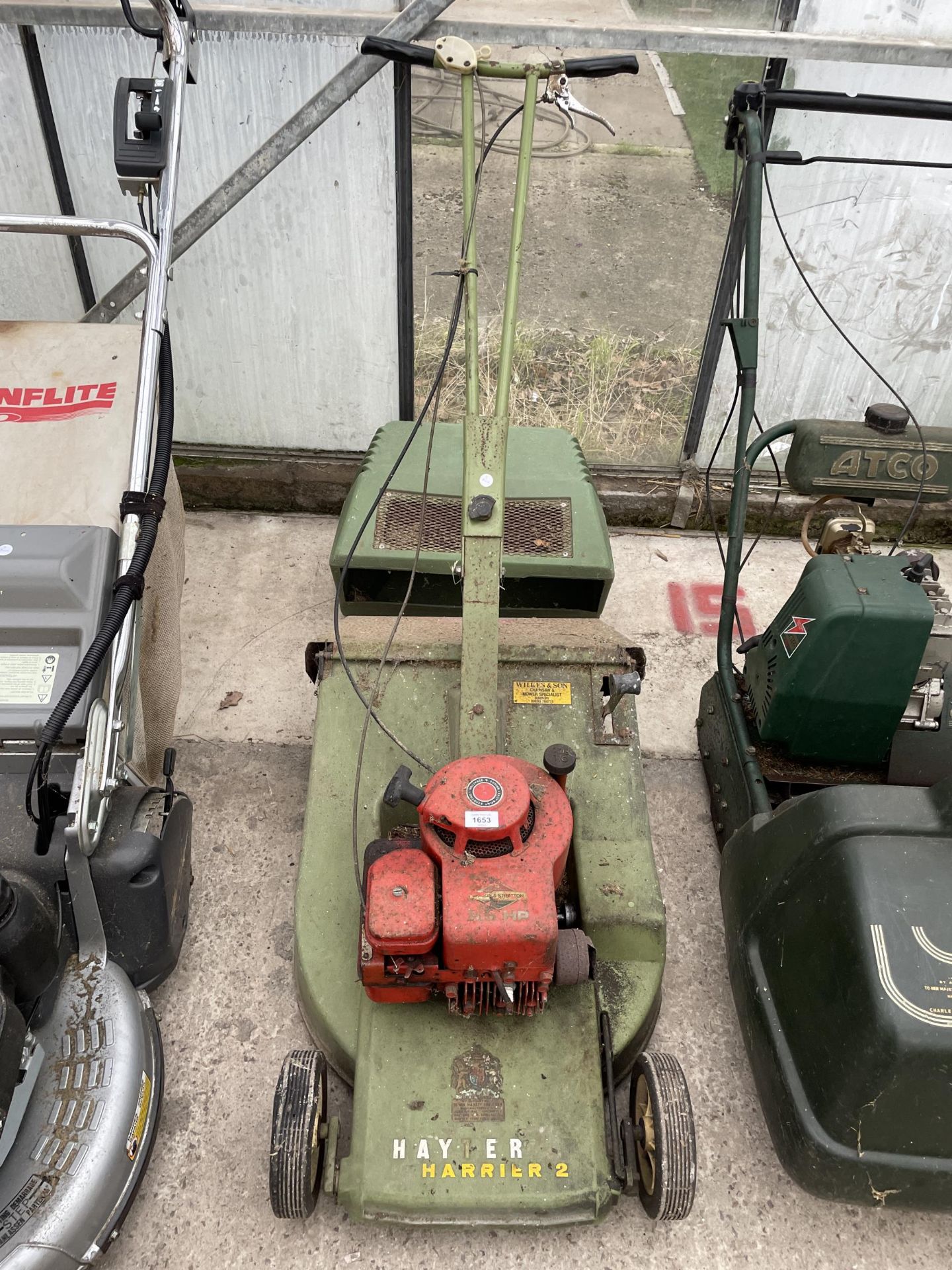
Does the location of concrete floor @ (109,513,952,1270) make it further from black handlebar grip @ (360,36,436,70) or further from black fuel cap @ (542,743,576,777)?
black handlebar grip @ (360,36,436,70)

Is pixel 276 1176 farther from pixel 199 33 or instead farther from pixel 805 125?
pixel 805 125

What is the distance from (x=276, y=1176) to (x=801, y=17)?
3.54m

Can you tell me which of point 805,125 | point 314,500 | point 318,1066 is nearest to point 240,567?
point 314,500

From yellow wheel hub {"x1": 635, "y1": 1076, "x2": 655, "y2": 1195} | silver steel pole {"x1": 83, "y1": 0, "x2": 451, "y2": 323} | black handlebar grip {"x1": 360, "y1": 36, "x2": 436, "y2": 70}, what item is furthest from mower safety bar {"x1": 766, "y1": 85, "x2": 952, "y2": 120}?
yellow wheel hub {"x1": 635, "y1": 1076, "x2": 655, "y2": 1195}

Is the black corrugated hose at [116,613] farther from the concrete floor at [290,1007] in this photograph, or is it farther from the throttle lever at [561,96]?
the throttle lever at [561,96]

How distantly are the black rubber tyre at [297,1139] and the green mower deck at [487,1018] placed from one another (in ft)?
0.20

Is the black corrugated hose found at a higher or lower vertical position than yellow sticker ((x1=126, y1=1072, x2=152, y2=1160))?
higher

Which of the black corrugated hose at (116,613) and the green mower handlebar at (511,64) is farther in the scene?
the green mower handlebar at (511,64)

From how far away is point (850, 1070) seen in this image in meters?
1.91

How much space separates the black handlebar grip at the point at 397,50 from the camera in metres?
2.43

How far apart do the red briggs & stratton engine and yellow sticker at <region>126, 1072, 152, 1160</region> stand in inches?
22.7

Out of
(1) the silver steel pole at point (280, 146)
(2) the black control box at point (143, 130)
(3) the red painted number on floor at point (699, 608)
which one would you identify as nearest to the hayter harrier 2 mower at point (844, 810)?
(3) the red painted number on floor at point (699, 608)

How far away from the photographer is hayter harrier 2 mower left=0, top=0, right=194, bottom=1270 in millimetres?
2023

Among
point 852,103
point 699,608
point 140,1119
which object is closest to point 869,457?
point 852,103
